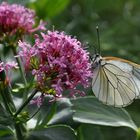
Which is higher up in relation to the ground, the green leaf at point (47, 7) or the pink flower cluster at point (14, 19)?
the pink flower cluster at point (14, 19)

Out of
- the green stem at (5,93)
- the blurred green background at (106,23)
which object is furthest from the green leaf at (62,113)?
the blurred green background at (106,23)

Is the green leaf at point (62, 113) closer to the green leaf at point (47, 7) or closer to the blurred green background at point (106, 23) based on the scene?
the blurred green background at point (106, 23)

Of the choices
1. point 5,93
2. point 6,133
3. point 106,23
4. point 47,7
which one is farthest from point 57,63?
point 106,23

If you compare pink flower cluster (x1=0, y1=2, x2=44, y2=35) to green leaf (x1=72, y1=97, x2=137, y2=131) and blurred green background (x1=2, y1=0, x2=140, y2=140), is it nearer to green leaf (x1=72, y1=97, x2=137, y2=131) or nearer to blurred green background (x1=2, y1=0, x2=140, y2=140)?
green leaf (x1=72, y1=97, x2=137, y2=131)

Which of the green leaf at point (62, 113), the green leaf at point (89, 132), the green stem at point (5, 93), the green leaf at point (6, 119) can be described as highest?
the green stem at point (5, 93)

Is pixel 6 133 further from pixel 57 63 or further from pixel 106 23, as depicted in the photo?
pixel 106 23

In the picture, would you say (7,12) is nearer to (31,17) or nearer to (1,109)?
(31,17)
